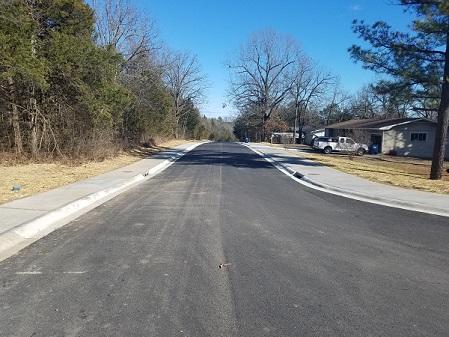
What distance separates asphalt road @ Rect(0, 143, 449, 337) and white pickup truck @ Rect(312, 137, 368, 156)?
35.1 m

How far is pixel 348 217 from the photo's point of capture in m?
9.58

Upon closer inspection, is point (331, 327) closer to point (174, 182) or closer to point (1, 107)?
point (174, 182)

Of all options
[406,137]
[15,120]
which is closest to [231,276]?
[15,120]

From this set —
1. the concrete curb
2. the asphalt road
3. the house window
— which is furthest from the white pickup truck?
the asphalt road

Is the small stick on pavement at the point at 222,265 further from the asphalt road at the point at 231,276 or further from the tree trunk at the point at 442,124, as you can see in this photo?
the tree trunk at the point at 442,124

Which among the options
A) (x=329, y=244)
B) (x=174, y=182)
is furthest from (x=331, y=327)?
(x=174, y=182)

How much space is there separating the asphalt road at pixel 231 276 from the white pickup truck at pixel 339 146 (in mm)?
35073

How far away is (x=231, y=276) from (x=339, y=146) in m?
40.7

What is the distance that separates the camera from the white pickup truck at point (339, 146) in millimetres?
43875

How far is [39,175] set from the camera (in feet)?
52.9

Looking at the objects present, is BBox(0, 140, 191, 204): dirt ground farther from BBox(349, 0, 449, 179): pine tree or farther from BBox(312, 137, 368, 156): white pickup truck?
BBox(312, 137, 368, 156): white pickup truck

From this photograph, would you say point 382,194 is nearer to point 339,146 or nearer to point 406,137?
point 339,146

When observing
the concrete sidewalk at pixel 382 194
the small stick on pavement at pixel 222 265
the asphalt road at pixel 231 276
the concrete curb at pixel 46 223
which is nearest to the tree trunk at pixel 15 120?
the concrete curb at pixel 46 223

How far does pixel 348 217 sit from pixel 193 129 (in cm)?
8025
